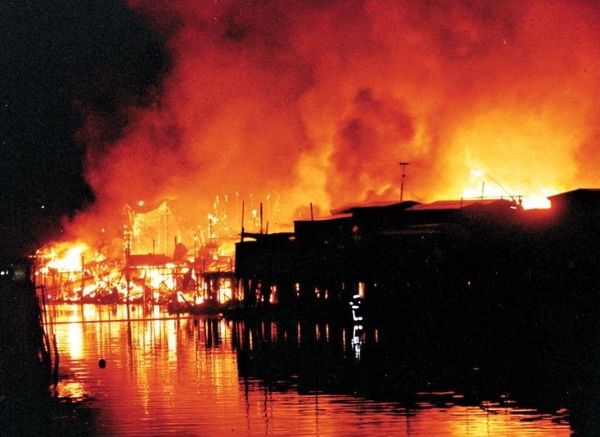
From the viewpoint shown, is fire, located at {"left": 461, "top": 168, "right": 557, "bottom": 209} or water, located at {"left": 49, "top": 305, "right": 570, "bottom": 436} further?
fire, located at {"left": 461, "top": 168, "right": 557, "bottom": 209}

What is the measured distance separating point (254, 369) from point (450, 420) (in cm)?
1311

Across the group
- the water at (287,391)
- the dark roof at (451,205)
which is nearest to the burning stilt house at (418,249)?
the dark roof at (451,205)

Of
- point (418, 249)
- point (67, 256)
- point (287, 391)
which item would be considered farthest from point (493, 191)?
point (287, 391)

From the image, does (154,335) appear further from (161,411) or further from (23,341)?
(161,411)

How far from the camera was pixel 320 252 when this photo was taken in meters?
77.4

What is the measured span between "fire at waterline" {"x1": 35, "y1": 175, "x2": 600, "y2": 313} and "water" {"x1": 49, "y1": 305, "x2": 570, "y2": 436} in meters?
6.13

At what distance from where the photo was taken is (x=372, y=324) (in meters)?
61.3

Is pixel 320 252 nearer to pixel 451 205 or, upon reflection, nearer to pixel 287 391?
pixel 451 205

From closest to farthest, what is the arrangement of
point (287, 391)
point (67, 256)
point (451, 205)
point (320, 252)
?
point (287, 391)
point (320, 252)
point (451, 205)
point (67, 256)

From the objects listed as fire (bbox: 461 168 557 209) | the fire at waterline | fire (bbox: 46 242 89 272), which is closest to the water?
the fire at waterline

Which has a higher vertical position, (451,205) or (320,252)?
(451,205)

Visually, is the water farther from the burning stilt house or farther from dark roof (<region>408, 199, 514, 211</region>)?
dark roof (<region>408, 199, 514, 211</region>)

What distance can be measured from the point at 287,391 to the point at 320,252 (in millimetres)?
46207

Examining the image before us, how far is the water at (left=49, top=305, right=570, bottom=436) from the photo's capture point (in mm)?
24891
